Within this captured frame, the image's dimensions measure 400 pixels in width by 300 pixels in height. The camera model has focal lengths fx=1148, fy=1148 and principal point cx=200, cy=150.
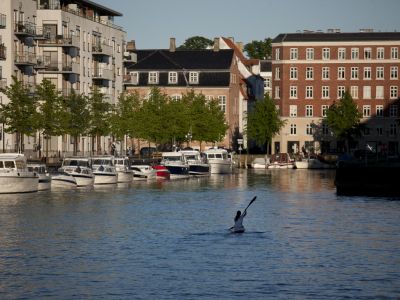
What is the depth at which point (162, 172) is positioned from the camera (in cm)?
12269

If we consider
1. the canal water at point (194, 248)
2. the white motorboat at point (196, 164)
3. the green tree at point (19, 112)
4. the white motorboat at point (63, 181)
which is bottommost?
the canal water at point (194, 248)

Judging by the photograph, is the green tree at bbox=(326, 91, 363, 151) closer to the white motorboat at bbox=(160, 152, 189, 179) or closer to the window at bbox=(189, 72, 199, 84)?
the window at bbox=(189, 72, 199, 84)

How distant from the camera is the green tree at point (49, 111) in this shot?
4309 inches

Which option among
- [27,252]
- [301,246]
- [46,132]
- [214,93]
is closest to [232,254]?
[301,246]

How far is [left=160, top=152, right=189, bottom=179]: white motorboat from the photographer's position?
126 m

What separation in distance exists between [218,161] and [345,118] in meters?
42.6

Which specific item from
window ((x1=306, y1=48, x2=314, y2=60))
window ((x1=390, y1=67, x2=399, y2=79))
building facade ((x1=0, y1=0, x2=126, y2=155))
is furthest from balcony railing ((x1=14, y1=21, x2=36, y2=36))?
window ((x1=390, y1=67, x2=399, y2=79))

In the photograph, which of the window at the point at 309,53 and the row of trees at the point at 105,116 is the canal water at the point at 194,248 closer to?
the row of trees at the point at 105,116

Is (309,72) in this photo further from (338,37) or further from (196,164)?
(196,164)

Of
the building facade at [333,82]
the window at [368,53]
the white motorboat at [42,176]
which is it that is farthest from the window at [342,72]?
the white motorboat at [42,176]

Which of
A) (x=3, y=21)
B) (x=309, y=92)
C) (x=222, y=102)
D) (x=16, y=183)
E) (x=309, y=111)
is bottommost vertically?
(x=16, y=183)

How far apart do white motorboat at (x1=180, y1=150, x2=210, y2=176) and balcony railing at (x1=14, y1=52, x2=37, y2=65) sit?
20940mm

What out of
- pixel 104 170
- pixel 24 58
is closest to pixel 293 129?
pixel 24 58

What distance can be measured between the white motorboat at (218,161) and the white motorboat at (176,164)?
12371 millimetres
